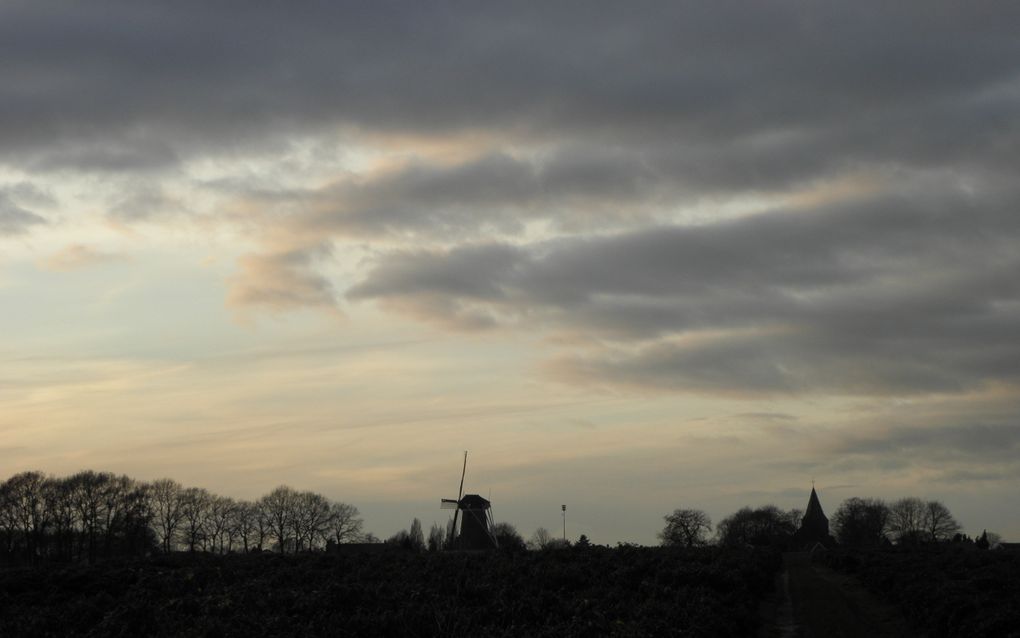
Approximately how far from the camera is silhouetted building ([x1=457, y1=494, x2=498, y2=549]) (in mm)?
116562

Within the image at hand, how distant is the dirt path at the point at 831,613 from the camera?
36062 millimetres

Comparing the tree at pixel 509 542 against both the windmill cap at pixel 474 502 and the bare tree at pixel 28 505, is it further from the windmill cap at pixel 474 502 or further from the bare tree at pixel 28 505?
the bare tree at pixel 28 505

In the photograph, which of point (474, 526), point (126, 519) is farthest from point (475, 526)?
A: point (126, 519)

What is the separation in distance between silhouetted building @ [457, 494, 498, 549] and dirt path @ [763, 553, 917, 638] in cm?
6231

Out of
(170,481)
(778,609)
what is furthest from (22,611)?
(170,481)

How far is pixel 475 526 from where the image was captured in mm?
119062

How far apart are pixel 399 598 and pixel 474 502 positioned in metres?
82.6

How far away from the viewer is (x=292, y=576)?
170ft

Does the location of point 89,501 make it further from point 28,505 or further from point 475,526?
point 475,526

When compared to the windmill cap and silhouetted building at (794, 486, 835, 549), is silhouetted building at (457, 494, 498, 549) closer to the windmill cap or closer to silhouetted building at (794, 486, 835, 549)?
the windmill cap

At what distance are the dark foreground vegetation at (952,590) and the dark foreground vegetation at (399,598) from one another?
20.8ft

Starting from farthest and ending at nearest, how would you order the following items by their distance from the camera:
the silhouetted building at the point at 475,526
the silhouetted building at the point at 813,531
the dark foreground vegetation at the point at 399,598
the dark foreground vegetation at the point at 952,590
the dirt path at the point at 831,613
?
the silhouetted building at the point at 813,531
the silhouetted building at the point at 475,526
the dirt path at the point at 831,613
the dark foreground vegetation at the point at 399,598
the dark foreground vegetation at the point at 952,590

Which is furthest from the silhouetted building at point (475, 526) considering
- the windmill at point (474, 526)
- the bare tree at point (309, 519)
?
the bare tree at point (309, 519)

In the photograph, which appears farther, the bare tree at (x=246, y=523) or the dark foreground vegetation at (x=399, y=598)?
the bare tree at (x=246, y=523)
